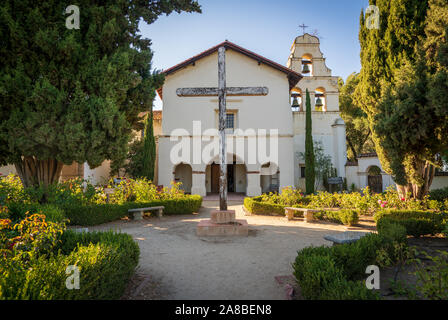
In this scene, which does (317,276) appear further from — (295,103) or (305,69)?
(305,69)

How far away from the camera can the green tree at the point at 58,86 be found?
7023mm

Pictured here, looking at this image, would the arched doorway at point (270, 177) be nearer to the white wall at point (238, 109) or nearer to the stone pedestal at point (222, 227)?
the white wall at point (238, 109)

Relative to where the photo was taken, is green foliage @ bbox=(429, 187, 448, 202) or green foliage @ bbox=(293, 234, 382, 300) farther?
green foliage @ bbox=(429, 187, 448, 202)

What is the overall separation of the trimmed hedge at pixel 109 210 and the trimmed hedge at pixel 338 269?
272 inches

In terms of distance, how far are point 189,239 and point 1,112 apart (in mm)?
6811

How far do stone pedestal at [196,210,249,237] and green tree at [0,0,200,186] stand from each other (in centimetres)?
395

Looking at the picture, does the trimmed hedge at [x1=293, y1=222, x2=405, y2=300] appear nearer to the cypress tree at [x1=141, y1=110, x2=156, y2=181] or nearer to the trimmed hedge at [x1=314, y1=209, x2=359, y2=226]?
the trimmed hedge at [x1=314, y1=209, x2=359, y2=226]

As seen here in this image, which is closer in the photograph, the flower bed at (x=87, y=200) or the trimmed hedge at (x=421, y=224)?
the trimmed hedge at (x=421, y=224)

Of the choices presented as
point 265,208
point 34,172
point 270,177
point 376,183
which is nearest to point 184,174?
point 270,177

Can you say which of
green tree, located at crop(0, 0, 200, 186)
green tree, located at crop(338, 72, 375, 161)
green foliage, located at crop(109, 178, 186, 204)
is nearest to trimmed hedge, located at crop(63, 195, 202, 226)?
green foliage, located at crop(109, 178, 186, 204)

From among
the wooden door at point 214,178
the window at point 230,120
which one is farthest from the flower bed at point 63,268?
the wooden door at point 214,178

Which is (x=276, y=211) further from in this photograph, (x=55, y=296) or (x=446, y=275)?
(x=55, y=296)

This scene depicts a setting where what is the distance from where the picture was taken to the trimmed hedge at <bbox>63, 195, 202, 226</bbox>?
7.58 m

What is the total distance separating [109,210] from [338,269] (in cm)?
762
